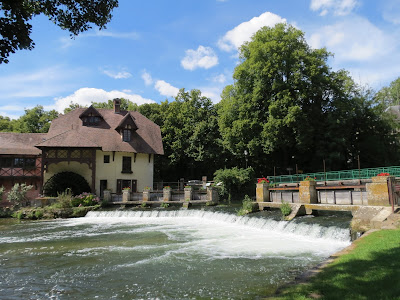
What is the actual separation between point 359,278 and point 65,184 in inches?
1247

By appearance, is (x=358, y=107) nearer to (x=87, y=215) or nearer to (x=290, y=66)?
(x=290, y=66)

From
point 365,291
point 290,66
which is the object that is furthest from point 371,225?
point 290,66

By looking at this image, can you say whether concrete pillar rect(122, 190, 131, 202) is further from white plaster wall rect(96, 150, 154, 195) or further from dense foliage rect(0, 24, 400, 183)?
dense foliage rect(0, 24, 400, 183)

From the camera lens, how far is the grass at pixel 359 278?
206 inches

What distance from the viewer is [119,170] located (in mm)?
36062

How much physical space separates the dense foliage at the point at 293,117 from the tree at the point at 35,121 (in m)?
23.5

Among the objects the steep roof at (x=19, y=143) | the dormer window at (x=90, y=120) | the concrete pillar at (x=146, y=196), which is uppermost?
the dormer window at (x=90, y=120)

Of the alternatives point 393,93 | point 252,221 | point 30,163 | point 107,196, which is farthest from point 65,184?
point 393,93

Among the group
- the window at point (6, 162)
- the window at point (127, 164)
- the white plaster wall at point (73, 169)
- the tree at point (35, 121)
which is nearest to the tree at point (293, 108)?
the window at point (127, 164)

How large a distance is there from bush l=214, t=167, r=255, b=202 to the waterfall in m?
9.89

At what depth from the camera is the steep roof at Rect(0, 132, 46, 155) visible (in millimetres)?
32719

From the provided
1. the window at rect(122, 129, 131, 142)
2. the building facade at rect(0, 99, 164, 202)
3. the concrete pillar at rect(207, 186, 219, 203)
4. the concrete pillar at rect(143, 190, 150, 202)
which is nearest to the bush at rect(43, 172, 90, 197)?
the building facade at rect(0, 99, 164, 202)

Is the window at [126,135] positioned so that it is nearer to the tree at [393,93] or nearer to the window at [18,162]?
the window at [18,162]

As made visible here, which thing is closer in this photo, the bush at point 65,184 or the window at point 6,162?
the bush at point 65,184
